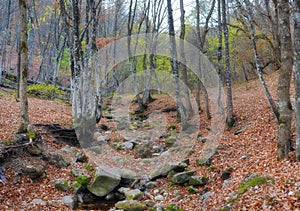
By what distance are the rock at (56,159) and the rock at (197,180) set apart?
455 cm

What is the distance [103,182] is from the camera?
877cm

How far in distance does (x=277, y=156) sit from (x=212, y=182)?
2110mm

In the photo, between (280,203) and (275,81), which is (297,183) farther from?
(275,81)

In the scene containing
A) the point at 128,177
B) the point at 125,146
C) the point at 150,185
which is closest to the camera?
the point at 150,185

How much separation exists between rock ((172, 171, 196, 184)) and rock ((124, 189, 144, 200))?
4.04 feet

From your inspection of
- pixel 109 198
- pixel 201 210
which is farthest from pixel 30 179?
pixel 201 210

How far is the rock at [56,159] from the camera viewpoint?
375 inches

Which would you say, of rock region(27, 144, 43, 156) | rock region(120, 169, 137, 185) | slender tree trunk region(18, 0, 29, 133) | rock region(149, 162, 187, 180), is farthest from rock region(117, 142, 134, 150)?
slender tree trunk region(18, 0, 29, 133)

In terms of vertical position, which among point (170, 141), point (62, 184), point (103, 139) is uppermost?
point (103, 139)

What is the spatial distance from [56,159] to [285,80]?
7.86 m

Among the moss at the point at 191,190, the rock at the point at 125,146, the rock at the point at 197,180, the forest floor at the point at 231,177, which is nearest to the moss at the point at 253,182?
the forest floor at the point at 231,177

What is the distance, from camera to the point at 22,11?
9055 millimetres

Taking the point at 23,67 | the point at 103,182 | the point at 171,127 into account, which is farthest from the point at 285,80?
the point at 171,127

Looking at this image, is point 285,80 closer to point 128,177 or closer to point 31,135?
point 128,177
